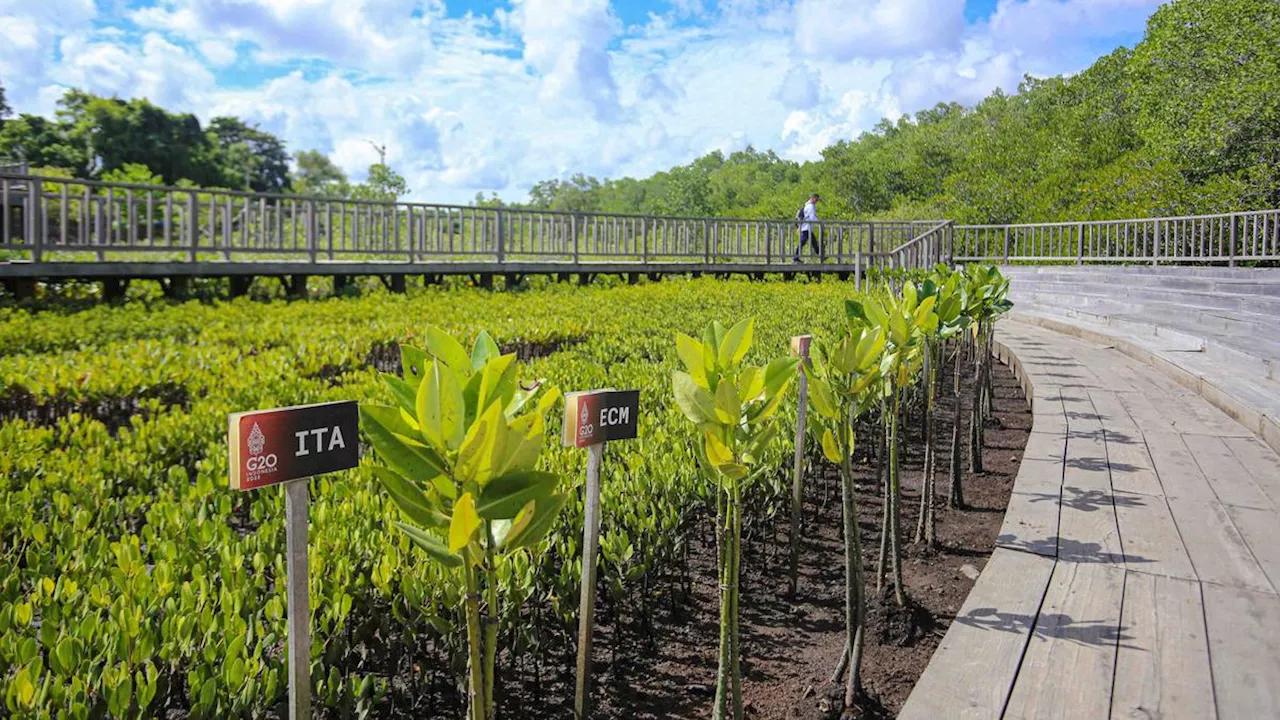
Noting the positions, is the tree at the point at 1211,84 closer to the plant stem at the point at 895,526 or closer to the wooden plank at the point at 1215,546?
the wooden plank at the point at 1215,546

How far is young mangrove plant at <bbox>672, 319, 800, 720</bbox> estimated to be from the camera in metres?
1.93

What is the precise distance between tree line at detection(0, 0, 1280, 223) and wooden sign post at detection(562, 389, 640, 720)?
22416mm

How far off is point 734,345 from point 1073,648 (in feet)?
4.85

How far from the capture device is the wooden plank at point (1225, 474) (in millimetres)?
4055

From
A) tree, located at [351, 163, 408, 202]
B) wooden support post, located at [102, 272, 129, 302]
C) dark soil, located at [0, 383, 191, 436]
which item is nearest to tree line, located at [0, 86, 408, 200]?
tree, located at [351, 163, 408, 202]

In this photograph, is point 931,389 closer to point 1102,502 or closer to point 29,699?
point 1102,502

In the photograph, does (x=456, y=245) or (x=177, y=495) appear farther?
(x=456, y=245)

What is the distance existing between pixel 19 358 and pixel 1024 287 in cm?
1570

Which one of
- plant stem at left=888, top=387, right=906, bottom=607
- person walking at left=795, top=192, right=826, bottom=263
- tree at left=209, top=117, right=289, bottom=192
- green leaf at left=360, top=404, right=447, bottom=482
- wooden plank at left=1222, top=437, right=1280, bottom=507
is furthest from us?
tree at left=209, top=117, right=289, bottom=192

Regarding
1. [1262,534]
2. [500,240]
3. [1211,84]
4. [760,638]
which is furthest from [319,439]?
[1211,84]

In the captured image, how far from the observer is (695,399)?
1.94 m

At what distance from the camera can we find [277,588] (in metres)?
2.50

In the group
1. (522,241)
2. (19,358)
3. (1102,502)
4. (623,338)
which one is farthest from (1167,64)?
(19,358)

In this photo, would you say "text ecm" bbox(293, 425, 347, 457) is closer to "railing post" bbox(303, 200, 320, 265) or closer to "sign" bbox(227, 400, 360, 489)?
"sign" bbox(227, 400, 360, 489)
